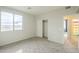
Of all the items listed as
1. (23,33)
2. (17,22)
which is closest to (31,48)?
(17,22)

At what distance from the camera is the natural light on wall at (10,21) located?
558 centimetres

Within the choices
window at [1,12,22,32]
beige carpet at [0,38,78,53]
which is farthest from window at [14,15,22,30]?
beige carpet at [0,38,78,53]

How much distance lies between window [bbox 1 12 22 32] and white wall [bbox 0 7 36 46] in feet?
0.98

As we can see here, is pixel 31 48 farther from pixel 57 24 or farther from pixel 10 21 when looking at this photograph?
pixel 57 24

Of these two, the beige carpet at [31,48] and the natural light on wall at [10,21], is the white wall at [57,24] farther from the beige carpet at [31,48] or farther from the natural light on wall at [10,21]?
the natural light on wall at [10,21]

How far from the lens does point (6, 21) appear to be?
19.2 ft

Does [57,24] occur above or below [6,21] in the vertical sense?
below

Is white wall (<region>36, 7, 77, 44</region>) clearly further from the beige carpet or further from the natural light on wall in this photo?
the natural light on wall

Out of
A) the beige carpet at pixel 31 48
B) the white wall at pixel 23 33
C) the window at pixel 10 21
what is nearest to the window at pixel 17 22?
the window at pixel 10 21

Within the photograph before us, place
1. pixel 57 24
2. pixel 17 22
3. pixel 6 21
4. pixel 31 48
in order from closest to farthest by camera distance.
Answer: pixel 31 48
pixel 6 21
pixel 57 24
pixel 17 22
